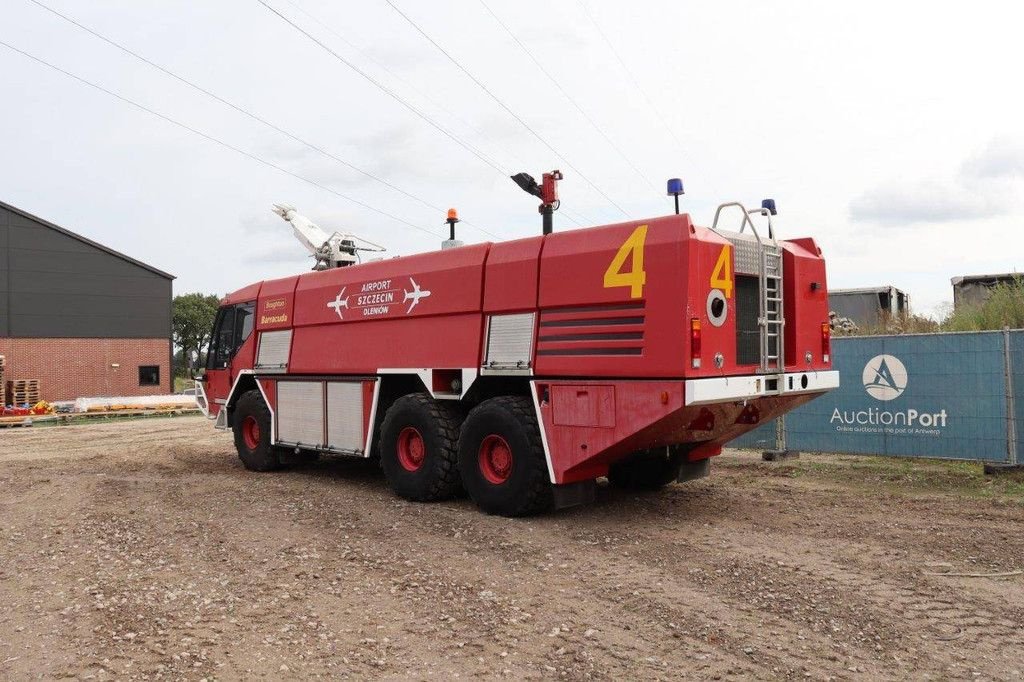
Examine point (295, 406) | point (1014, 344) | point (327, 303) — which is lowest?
point (295, 406)

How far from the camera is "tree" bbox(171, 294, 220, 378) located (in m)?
70.9

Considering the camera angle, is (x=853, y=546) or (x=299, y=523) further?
(x=299, y=523)

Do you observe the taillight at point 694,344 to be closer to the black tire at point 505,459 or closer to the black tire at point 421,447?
the black tire at point 505,459

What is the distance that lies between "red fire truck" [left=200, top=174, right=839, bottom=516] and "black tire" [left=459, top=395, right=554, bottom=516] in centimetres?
2

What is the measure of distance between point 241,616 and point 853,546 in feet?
16.3

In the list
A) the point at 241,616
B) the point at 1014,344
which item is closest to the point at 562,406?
the point at 241,616

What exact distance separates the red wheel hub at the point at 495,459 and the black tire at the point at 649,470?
1268 millimetres

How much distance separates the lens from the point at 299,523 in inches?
307

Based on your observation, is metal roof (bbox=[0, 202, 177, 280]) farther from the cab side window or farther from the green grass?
the green grass

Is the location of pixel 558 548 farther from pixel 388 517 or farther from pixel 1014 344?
pixel 1014 344

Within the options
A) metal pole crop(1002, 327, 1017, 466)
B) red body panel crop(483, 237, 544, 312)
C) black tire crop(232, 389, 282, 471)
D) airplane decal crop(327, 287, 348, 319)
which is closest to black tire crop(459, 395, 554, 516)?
red body panel crop(483, 237, 544, 312)

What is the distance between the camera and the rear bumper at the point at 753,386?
6641mm

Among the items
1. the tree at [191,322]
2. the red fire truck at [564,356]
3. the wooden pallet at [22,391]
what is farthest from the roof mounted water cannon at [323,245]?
the tree at [191,322]

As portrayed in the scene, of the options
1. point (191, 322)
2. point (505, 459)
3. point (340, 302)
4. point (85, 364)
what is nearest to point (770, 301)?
point (505, 459)
